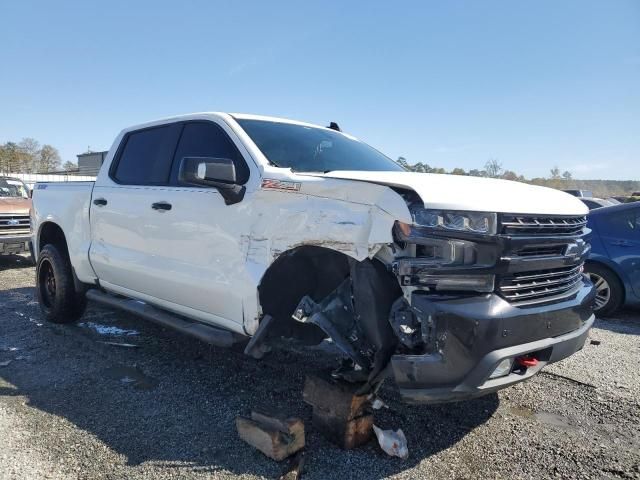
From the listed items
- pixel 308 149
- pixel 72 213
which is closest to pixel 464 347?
pixel 308 149

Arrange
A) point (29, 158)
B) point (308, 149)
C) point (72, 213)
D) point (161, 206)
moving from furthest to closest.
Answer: point (29, 158), point (72, 213), point (161, 206), point (308, 149)

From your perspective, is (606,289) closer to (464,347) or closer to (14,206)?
(464,347)

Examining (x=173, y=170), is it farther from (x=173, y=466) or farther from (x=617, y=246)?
(x=617, y=246)

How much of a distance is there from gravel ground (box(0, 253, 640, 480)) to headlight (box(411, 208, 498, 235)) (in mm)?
1353

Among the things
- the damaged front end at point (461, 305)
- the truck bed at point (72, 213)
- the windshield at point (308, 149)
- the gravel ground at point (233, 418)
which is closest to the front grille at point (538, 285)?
the damaged front end at point (461, 305)

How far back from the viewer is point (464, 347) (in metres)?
2.31

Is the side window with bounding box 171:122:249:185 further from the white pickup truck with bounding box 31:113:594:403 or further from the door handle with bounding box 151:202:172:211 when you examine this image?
the door handle with bounding box 151:202:172:211

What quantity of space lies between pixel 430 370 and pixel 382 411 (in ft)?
3.68

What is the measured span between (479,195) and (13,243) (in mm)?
9315

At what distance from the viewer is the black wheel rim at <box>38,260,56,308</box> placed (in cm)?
551

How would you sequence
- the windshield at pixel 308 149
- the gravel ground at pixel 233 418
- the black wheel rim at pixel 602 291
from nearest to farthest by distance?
the gravel ground at pixel 233 418, the windshield at pixel 308 149, the black wheel rim at pixel 602 291

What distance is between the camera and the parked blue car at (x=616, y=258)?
234 inches

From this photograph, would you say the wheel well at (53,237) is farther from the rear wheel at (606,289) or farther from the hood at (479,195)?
the rear wheel at (606,289)

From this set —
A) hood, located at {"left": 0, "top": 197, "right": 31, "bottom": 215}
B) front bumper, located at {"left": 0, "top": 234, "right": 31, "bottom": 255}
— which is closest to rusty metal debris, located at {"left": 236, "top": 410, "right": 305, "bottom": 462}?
front bumper, located at {"left": 0, "top": 234, "right": 31, "bottom": 255}
